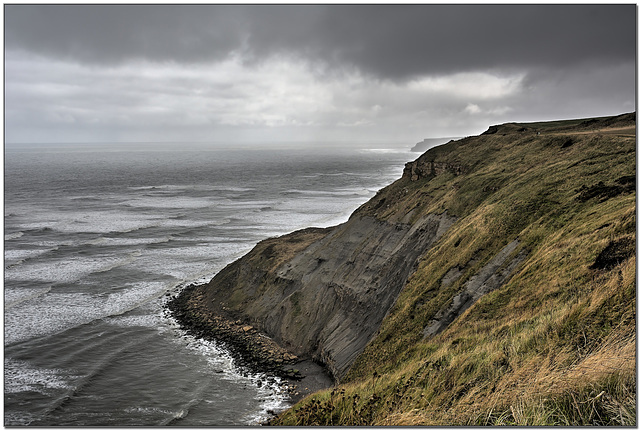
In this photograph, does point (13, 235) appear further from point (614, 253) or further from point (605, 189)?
point (614, 253)

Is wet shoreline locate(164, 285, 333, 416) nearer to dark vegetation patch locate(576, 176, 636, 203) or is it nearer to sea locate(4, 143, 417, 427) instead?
sea locate(4, 143, 417, 427)

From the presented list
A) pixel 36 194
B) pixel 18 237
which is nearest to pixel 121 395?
pixel 18 237

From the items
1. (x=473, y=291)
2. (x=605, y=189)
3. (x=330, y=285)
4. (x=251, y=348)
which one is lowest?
(x=251, y=348)

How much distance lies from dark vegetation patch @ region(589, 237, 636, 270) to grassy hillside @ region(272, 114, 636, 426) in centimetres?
5

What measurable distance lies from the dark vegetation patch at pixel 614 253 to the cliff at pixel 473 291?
5 centimetres

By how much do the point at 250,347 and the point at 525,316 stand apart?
23023 millimetres

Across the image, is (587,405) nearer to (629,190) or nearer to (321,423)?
(321,423)

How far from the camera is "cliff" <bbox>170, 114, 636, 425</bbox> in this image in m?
8.48

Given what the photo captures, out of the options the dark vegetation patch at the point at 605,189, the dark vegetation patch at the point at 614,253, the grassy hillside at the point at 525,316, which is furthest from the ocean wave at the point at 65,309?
the dark vegetation patch at the point at 614,253

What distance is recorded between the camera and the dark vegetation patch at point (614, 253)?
12.8m

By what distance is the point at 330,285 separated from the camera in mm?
34625

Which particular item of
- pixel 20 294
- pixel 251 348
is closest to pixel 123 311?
pixel 20 294

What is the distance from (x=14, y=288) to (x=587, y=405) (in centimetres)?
5174

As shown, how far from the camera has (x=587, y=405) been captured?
7246 mm
